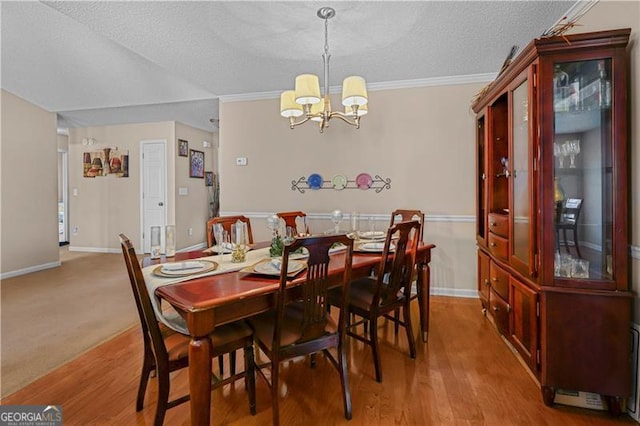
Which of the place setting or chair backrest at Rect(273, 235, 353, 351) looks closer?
chair backrest at Rect(273, 235, 353, 351)

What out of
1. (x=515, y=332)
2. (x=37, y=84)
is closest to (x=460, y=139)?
(x=515, y=332)

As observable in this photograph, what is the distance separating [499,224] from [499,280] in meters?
0.42

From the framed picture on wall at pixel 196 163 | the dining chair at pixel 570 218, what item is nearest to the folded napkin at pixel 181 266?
the dining chair at pixel 570 218

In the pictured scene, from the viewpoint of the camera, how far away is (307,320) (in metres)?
1.55

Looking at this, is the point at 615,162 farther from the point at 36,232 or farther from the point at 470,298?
the point at 36,232

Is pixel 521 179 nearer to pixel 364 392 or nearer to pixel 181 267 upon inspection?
pixel 364 392

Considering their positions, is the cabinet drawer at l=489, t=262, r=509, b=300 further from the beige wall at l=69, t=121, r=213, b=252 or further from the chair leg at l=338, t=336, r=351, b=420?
the beige wall at l=69, t=121, r=213, b=252

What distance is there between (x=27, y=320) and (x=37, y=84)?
10.1ft

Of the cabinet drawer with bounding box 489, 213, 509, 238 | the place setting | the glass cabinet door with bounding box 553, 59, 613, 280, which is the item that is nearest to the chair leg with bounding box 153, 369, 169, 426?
the place setting

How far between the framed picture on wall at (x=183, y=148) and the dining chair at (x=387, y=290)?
4.67 m

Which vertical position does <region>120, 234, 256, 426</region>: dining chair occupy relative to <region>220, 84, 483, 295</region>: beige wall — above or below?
below

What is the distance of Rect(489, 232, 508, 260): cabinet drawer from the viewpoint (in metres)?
2.25

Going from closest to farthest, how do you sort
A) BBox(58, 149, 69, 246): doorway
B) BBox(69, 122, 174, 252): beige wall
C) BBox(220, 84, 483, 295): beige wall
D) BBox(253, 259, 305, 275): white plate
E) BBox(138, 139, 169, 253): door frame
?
BBox(253, 259, 305, 275): white plate
BBox(220, 84, 483, 295): beige wall
BBox(138, 139, 169, 253): door frame
BBox(69, 122, 174, 252): beige wall
BBox(58, 149, 69, 246): doorway

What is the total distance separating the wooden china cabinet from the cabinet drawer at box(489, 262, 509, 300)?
29 centimetres
